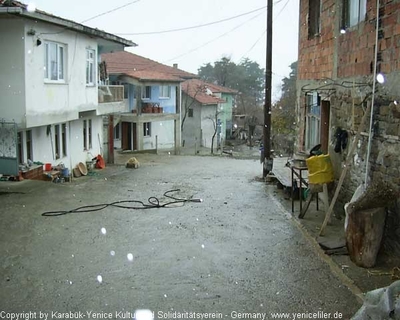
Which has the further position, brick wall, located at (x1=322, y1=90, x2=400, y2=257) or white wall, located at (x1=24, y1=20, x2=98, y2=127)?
white wall, located at (x1=24, y1=20, x2=98, y2=127)

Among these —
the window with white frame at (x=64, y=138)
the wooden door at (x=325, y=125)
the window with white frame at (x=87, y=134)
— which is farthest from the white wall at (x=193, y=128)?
the wooden door at (x=325, y=125)

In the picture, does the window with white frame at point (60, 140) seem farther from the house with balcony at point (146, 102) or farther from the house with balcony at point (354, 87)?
the house with balcony at point (146, 102)

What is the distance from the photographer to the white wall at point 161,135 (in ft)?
114

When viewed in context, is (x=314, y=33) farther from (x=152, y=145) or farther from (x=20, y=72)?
(x=152, y=145)

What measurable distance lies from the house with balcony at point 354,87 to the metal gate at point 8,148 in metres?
8.17

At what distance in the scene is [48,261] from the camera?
7.41m

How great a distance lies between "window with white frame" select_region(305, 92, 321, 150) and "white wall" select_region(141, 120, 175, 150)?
2209 cm

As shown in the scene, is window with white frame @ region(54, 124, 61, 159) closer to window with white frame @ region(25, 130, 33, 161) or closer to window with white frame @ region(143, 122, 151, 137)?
window with white frame @ region(25, 130, 33, 161)

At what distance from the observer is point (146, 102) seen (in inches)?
1319

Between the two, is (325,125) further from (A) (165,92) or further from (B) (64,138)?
(A) (165,92)

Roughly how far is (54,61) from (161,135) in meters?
21.0

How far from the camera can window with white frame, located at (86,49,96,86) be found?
725 inches

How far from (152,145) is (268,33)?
19699mm

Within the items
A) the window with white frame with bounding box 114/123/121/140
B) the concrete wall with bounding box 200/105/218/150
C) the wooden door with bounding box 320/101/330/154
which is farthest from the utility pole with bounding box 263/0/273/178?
the concrete wall with bounding box 200/105/218/150
